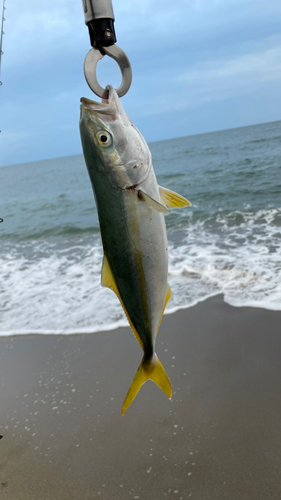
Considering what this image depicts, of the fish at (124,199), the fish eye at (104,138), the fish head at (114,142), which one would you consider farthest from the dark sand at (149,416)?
the fish eye at (104,138)

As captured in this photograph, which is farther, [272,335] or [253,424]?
[272,335]

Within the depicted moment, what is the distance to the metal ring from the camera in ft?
4.49

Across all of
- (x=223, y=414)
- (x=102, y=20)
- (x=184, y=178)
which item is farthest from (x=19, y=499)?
(x=184, y=178)

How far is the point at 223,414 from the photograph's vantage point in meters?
3.89

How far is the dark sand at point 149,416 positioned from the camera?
130 inches

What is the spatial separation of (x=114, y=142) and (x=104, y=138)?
0.16 feet

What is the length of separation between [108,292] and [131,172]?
5721mm

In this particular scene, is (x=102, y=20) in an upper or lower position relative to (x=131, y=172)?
upper

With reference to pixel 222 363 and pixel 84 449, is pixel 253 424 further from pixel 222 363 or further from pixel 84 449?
pixel 84 449

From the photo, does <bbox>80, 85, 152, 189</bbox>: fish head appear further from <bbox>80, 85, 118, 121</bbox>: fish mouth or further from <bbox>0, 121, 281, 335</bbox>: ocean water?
<bbox>0, 121, 281, 335</bbox>: ocean water

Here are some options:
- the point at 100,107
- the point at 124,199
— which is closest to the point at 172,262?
the point at 124,199

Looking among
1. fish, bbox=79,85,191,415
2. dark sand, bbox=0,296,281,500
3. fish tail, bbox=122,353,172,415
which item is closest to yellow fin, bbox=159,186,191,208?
fish, bbox=79,85,191,415

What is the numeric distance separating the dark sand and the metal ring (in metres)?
3.08

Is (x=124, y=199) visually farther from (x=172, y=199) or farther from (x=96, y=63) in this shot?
(x=96, y=63)
